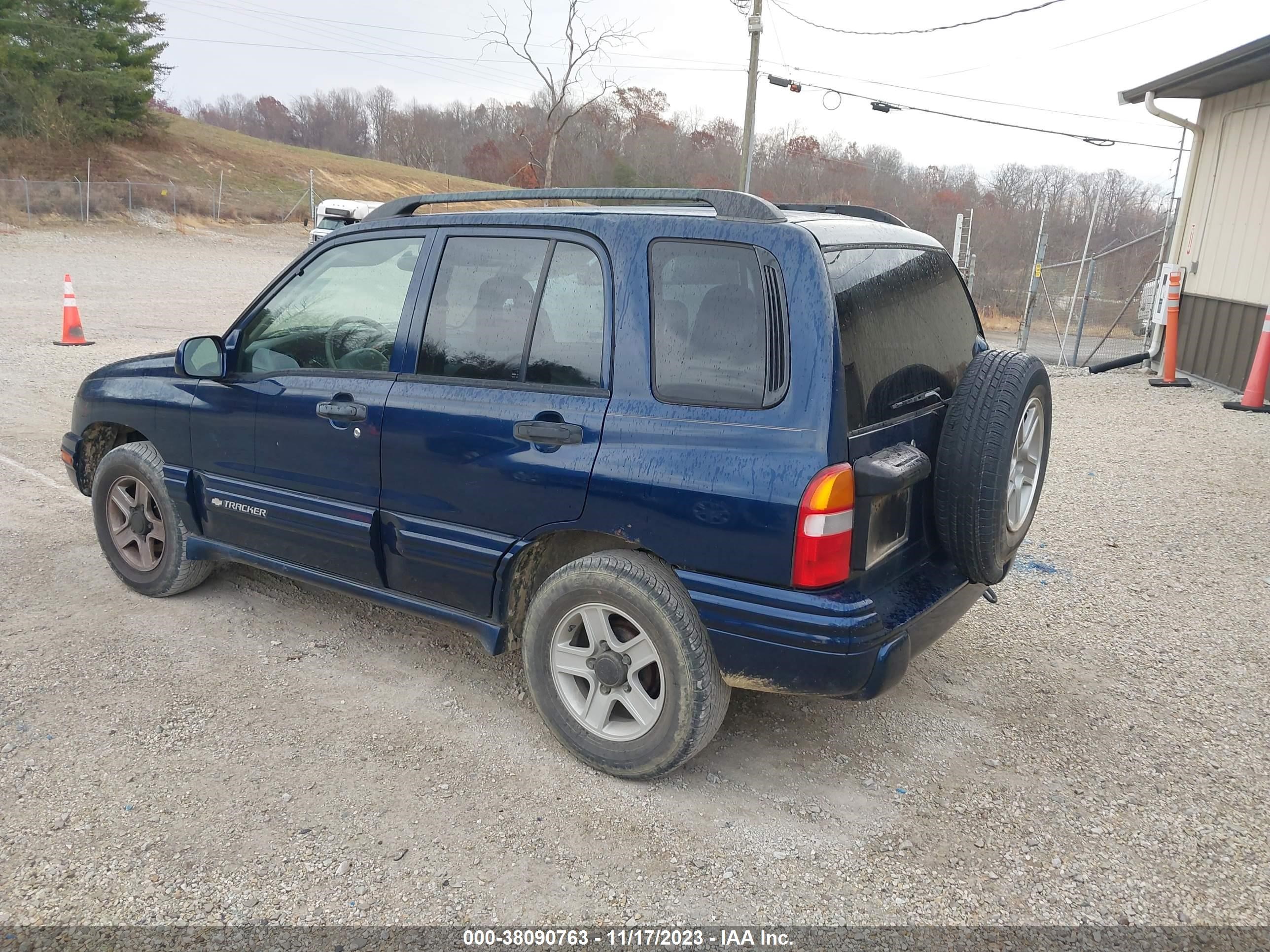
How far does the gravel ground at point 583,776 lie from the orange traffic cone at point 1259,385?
17.9ft

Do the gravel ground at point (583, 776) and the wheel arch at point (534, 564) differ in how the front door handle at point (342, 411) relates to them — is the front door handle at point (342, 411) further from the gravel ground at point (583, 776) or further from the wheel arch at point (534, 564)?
the gravel ground at point (583, 776)

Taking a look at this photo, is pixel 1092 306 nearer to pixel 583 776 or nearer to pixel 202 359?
pixel 202 359

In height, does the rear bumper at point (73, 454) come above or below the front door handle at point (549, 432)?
below

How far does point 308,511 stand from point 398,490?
20.3 inches

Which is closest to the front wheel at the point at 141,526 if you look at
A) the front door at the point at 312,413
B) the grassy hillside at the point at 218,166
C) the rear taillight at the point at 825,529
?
the front door at the point at 312,413

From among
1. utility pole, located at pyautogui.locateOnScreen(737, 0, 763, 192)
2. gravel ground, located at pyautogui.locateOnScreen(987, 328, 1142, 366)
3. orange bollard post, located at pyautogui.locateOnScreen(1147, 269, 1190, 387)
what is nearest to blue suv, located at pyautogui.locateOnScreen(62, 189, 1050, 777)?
orange bollard post, located at pyautogui.locateOnScreen(1147, 269, 1190, 387)

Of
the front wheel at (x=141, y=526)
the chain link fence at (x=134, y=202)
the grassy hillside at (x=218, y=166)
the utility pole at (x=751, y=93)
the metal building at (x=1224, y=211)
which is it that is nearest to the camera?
the front wheel at (x=141, y=526)

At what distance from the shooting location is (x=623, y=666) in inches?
120

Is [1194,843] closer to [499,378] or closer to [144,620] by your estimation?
[499,378]

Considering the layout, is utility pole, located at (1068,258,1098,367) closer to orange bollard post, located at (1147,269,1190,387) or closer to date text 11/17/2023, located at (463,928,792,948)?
orange bollard post, located at (1147,269,1190,387)

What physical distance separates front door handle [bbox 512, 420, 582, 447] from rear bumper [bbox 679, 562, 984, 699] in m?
0.58

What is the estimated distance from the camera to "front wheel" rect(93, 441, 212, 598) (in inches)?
170

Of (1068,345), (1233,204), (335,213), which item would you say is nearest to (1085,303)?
(1233,204)

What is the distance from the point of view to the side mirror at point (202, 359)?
399cm
